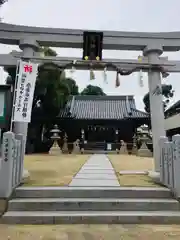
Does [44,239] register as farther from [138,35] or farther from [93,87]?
[93,87]

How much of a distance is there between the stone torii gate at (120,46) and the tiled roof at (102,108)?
50.3 feet

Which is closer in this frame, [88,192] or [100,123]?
[88,192]

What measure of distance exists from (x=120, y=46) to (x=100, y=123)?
53.6 feet

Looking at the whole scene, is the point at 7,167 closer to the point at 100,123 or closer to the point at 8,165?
the point at 8,165

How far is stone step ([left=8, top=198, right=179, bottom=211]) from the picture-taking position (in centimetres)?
387

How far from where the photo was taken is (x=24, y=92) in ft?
17.3

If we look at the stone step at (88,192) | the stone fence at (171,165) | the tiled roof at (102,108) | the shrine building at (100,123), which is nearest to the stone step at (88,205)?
the stone step at (88,192)

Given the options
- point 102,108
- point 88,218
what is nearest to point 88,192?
point 88,218

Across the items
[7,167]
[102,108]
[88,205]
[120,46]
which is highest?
[102,108]

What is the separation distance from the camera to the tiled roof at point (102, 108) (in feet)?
72.5

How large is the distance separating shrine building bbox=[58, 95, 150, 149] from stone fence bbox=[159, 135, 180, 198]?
16487mm

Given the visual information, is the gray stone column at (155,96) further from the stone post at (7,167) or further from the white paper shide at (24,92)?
the stone post at (7,167)

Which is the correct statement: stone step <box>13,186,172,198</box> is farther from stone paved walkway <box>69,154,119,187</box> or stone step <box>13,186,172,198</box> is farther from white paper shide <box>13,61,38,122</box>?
white paper shide <box>13,61,38,122</box>

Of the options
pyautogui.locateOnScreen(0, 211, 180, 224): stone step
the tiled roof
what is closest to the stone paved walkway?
pyautogui.locateOnScreen(0, 211, 180, 224): stone step
